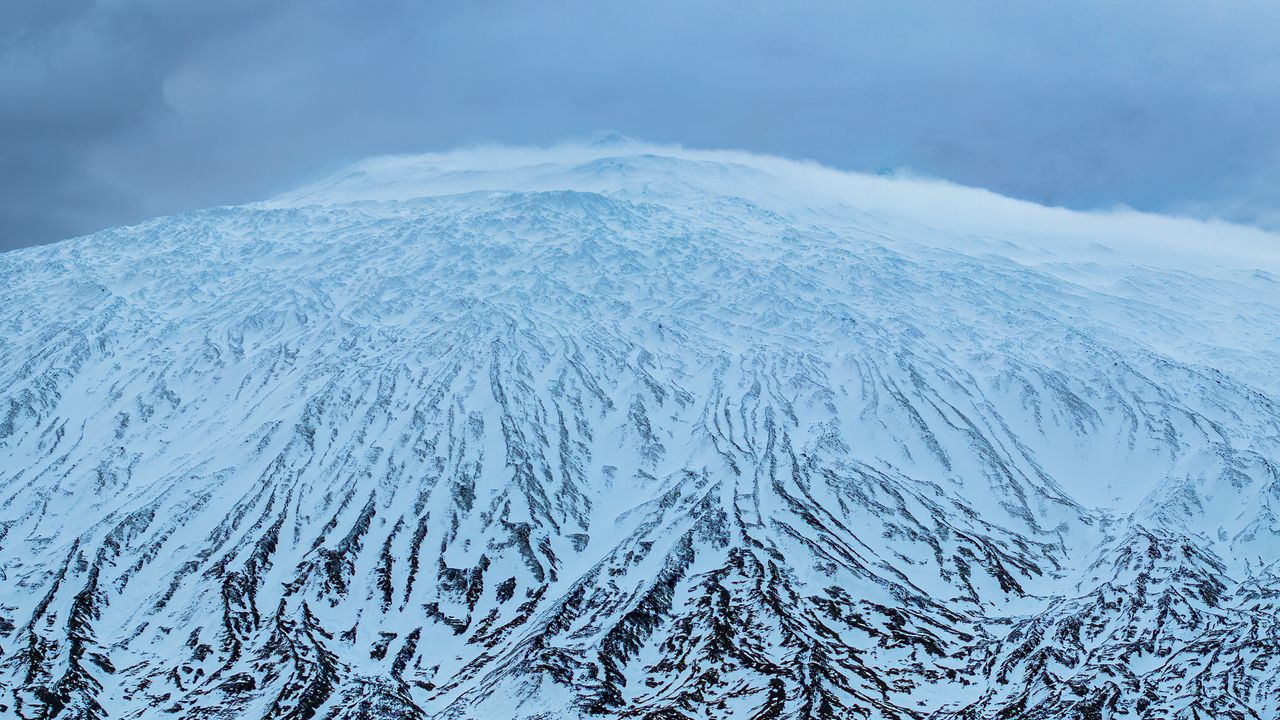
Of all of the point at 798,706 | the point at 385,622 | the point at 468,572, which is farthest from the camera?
the point at 468,572

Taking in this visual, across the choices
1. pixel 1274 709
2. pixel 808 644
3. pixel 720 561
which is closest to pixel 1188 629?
pixel 1274 709

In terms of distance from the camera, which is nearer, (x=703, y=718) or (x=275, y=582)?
(x=703, y=718)

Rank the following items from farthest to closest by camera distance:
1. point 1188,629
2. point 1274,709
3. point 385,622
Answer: point 385,622 < point 1188,629 < point 1274,709

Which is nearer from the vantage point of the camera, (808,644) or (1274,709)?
(1274,709)

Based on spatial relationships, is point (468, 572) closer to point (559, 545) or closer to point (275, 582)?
point (559, 545)

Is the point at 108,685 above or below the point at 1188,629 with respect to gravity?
below

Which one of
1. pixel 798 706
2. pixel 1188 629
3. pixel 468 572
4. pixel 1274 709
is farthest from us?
pixel 468 572

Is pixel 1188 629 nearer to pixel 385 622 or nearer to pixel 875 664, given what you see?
pixel 875 664

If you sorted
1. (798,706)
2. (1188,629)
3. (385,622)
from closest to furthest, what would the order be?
(798,706), (1188,629), (385,622)

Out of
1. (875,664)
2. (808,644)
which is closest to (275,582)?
(808,644)
